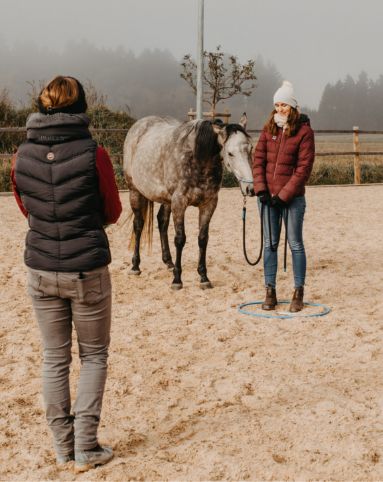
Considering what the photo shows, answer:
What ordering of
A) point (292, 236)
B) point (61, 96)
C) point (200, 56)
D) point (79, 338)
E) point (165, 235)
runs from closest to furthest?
point (61, 96), point (79, 338), point (292, 236), point (165, 235), point (200, 56)

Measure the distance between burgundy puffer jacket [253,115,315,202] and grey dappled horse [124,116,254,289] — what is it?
0.41 metres

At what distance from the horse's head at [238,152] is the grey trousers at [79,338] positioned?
3.17 meters

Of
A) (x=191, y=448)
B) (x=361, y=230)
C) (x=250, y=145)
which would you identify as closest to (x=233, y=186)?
(x=361, y=230)

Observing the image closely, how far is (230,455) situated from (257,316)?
8.07 feet

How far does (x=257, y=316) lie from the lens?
534cm

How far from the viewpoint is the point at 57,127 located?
8.52 feet

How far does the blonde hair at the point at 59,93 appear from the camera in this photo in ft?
8.43

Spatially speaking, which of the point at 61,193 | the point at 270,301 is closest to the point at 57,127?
the point at 61,193

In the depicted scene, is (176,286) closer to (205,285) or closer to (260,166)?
(205,285)

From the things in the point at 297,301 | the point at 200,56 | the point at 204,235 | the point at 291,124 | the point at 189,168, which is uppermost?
the point at 200,56

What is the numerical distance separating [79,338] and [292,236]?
2.89m

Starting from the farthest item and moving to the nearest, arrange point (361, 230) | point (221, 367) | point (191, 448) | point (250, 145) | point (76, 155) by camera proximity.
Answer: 1. point (361, 230)
2. point (250, 145)
3. point (221, 367)
4. point (191, 448)
5. point (76, 155)

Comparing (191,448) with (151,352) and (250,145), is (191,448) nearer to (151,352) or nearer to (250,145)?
(151,352)

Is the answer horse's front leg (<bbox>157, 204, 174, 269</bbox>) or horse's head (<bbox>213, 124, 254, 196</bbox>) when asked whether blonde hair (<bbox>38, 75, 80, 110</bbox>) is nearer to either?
horse's head (<bbox>213, 124, 254, 196</bbox>)
